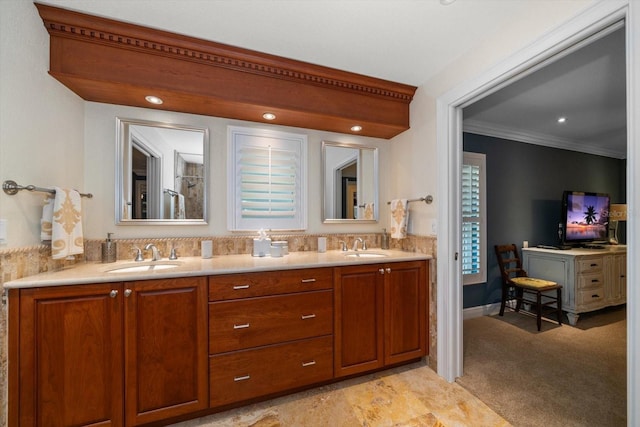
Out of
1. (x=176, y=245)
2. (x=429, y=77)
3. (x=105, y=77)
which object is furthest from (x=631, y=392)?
(x=105, y=77)

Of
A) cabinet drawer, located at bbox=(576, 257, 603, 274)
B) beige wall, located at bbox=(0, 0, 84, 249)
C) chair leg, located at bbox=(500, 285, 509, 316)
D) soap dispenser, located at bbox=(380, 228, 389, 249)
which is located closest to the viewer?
beige wall, located at bbox=(0, 0, 84, 249)

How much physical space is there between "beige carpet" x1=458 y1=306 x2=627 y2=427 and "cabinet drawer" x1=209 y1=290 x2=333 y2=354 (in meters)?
1.20

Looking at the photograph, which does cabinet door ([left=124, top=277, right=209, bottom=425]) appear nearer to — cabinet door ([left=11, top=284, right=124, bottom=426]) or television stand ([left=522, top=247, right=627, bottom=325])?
cabinet door ([left=11, top=284, right=124, bottom=426])

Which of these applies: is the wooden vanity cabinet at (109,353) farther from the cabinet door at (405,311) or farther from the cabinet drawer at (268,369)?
the cabinet door at (405,311)

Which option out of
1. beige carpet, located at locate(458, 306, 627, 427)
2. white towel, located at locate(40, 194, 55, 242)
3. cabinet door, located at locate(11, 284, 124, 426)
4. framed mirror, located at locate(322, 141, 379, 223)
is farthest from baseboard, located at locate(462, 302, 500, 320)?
white towel, located at locate(40, 194, 55, 242)

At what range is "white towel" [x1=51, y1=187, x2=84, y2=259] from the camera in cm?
146

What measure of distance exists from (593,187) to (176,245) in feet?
18.7

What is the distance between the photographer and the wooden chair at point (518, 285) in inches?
115

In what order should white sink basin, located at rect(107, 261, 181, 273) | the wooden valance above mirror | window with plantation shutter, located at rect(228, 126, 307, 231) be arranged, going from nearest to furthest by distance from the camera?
the wooden valance above mirror → white sink basin, located at rect(107, 261, 181, 273) → window with plantation shutter, located at rect(228, 126, 307, 231)

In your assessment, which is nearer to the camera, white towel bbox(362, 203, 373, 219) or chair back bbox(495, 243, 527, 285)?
white towel bbox(362, 203, 373, 219)

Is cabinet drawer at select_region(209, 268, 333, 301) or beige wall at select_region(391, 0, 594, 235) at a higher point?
beige wall at select_region(391, 0, 594, 235)

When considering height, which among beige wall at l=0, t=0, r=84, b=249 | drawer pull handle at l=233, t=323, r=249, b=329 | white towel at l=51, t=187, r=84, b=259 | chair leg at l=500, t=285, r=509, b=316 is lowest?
chair leg at l=500, t=285, r=509, b=316

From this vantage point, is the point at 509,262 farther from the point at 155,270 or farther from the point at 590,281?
the point at 155,270

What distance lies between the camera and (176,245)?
6.59 ft
